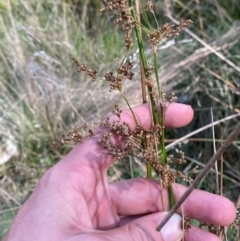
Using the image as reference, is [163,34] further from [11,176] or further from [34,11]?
[34,11]

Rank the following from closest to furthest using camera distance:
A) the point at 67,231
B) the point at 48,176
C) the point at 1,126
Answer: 1. the point at 67,231
2. the point at 48,176
3. the point at 1,126

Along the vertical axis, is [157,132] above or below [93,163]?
above

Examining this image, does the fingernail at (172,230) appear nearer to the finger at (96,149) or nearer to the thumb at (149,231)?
the thumb at (149,231)

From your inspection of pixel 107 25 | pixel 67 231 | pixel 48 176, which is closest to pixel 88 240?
pixel 67 231

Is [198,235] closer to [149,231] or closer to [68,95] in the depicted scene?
[149,231]

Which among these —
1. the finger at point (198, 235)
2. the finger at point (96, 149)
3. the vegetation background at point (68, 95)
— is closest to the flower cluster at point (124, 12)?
the finger at point (96, 149)

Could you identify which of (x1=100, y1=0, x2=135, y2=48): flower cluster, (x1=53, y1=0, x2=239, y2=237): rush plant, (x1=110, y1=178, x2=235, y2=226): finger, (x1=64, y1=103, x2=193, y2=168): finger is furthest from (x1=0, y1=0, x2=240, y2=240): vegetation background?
(x1=100, y1=0, x2=135, y2=48): flower cluster

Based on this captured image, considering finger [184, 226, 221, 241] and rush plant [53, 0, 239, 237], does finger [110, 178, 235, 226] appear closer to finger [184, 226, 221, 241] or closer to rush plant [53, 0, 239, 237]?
finger [184, 226, 221, 241]
